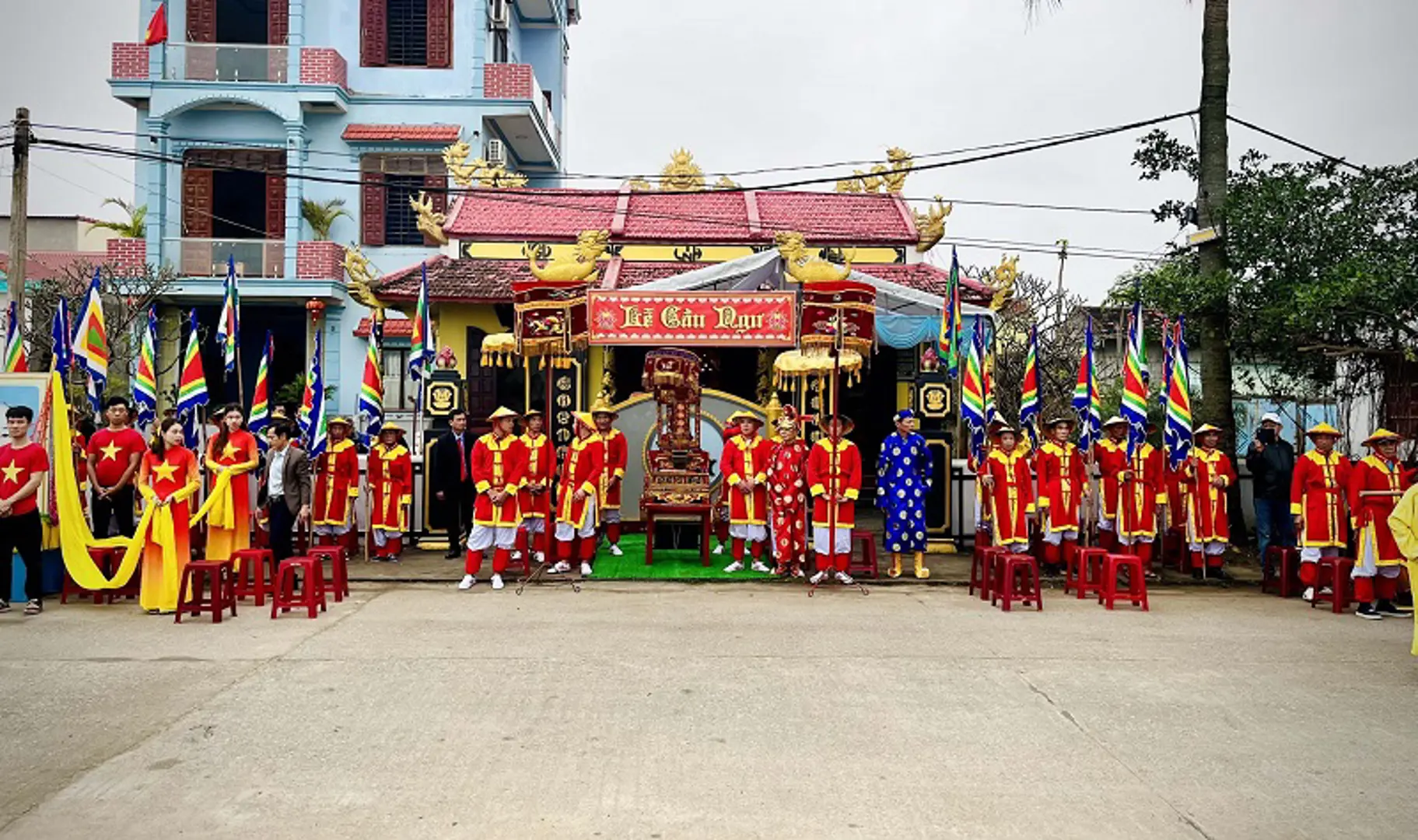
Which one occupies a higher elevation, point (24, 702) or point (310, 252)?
point (310, 252)

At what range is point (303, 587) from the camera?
9.48 meters

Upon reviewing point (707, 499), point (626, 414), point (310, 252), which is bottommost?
point (707, 499)

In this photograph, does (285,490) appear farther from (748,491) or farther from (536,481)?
(748,491)

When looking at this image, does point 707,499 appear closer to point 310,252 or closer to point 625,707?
point 625,707

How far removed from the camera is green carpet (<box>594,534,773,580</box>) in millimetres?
11914

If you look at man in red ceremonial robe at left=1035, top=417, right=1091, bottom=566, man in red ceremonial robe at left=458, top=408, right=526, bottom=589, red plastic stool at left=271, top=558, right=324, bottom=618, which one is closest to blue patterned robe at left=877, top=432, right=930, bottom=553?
man in red ceremonial robe at left=1035, top=417, right=1091, bottom=566

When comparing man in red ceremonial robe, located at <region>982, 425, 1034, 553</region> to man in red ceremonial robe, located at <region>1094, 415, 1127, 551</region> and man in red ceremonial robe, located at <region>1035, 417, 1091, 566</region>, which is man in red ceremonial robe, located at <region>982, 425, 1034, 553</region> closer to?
man in red ceremonial robe, located at <region>1035, 417, 1091, 566</region>

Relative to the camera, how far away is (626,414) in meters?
15.2

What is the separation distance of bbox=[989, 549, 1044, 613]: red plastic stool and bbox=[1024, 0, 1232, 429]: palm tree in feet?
16.6

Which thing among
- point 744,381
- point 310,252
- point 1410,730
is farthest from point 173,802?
point 310,252

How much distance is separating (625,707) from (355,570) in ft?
23.1

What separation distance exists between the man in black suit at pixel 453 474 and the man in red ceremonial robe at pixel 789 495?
398 cm

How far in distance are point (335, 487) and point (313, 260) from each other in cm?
1126

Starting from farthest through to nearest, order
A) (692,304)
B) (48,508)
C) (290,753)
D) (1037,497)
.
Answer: (692,304), (1037,497), (48,508), (290,753)
